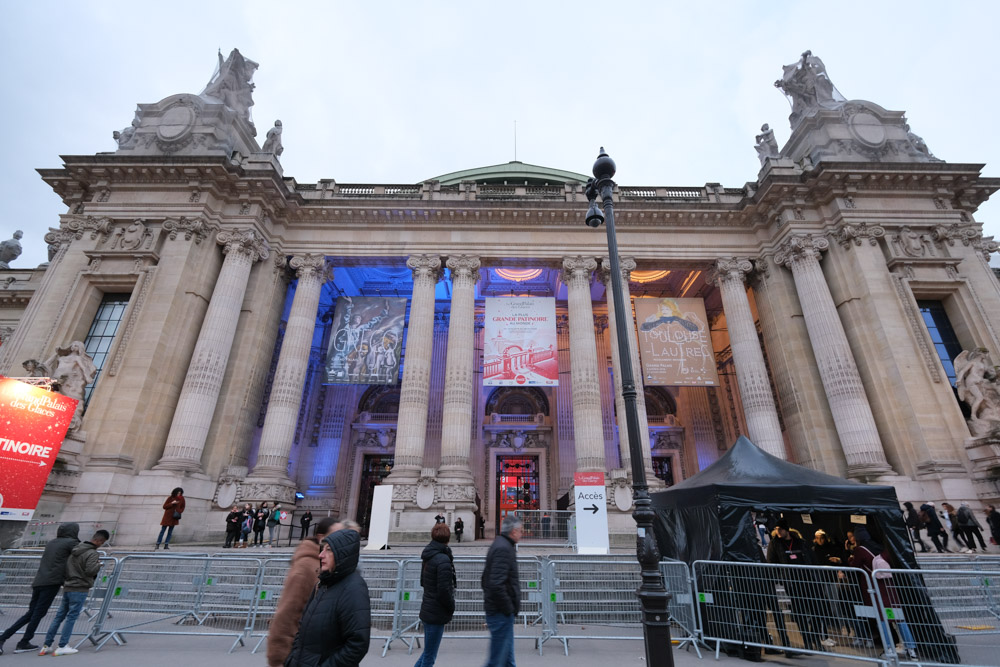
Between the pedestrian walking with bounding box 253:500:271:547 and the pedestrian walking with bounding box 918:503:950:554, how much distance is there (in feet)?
63.4

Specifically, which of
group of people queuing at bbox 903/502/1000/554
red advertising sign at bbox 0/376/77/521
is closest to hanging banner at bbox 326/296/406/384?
red advertising sign at bbox 0/376/77/521

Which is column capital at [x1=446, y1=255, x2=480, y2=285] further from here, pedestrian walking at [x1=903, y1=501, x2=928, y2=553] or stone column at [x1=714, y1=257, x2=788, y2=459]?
pedestrian walking at [x1=903, y1=501, x2=928, y2=553]

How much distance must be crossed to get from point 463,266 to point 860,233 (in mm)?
16036

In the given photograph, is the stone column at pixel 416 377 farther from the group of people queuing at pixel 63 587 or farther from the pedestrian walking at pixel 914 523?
Result: the pedestrian walking at pixel 914 523

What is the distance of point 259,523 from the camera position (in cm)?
1421

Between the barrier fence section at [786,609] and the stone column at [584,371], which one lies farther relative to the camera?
the stone column at [584,371]

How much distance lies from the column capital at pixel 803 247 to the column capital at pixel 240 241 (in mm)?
21945

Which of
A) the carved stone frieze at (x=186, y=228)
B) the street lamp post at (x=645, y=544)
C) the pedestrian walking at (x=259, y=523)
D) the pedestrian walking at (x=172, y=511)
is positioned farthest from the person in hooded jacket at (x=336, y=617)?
the carved stone frieze at (x=186, y=228)

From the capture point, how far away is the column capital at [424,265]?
19.9 m

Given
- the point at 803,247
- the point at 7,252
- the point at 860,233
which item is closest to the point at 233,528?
the point at 803,247

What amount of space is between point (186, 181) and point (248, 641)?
716 inches

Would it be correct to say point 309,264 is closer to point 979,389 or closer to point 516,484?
point 516,484

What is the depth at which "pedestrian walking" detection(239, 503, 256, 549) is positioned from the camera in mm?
13977

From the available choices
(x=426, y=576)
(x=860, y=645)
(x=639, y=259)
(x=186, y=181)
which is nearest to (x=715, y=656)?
(x=860, y=645)
